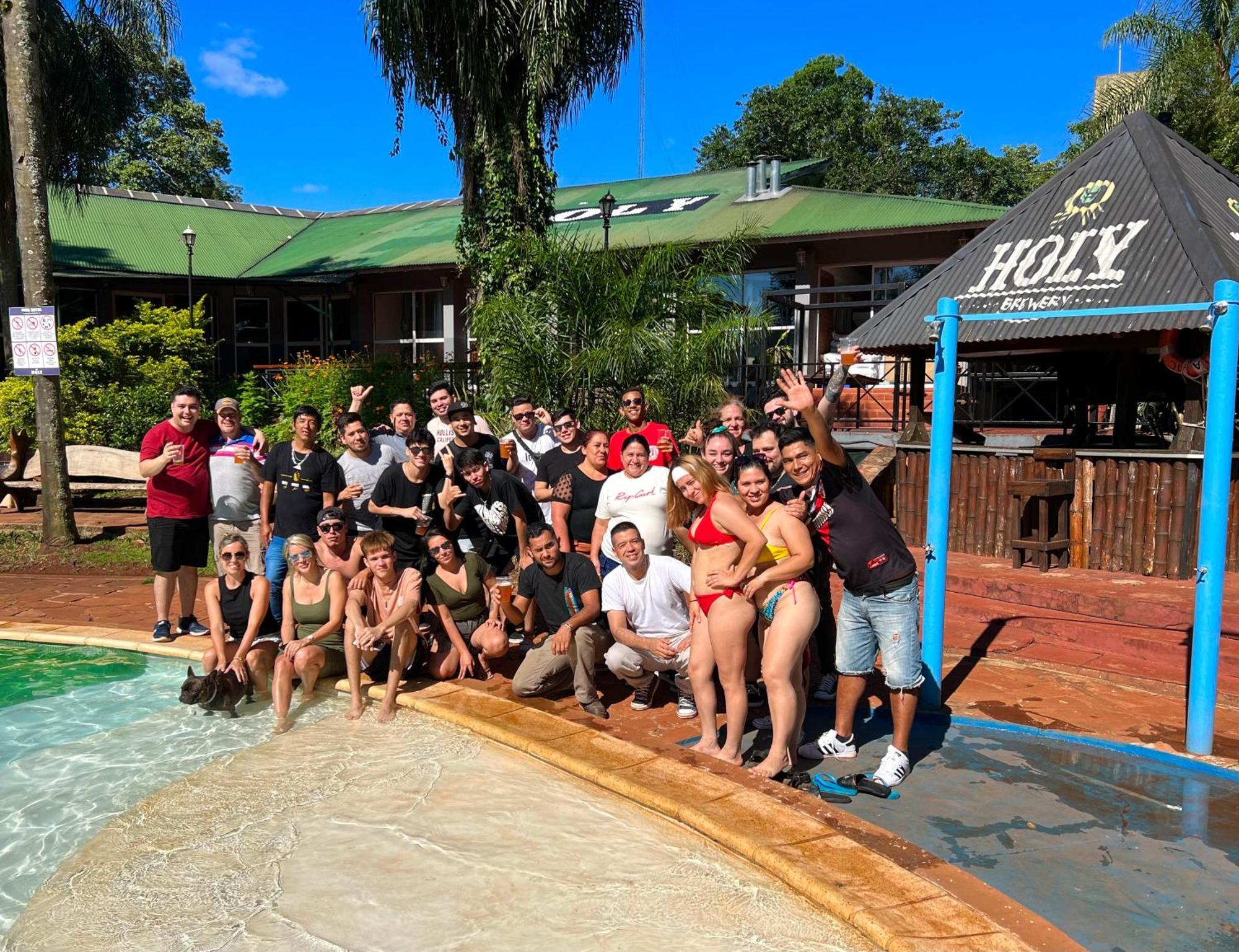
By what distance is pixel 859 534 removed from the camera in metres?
4.67

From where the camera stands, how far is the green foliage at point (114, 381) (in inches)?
653

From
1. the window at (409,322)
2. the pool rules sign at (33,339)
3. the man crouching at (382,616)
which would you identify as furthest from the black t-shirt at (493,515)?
the window at (409,322)

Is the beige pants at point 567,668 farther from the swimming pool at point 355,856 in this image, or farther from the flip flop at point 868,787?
the flip flop at point 868,787

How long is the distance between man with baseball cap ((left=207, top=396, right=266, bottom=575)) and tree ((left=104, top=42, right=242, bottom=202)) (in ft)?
108

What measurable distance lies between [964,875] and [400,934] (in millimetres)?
2096

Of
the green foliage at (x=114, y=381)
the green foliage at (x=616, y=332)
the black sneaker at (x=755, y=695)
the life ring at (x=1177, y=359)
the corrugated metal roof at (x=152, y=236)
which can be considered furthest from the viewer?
the corrugated metal roof at (x=152, y=236)

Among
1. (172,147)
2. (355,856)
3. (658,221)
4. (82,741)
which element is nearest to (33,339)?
(82,741)

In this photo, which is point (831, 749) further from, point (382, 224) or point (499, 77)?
point (382, 224)

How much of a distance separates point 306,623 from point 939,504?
3.92m

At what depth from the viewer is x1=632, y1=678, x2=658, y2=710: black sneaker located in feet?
18.9

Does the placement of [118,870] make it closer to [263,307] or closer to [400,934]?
[400,934]

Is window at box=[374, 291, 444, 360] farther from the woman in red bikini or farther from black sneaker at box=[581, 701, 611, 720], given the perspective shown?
the woman in red bikini

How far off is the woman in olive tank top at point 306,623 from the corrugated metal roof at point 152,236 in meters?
19.3

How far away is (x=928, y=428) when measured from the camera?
10727 millimetres
